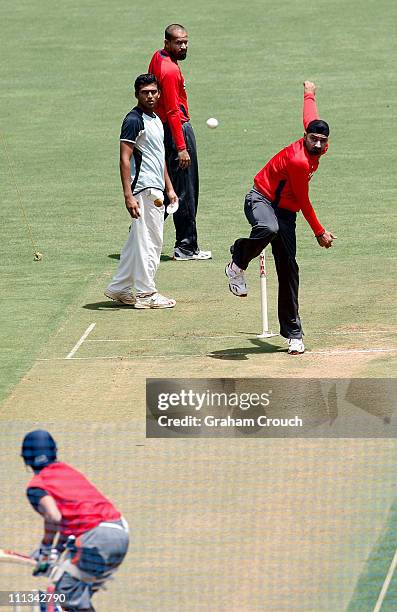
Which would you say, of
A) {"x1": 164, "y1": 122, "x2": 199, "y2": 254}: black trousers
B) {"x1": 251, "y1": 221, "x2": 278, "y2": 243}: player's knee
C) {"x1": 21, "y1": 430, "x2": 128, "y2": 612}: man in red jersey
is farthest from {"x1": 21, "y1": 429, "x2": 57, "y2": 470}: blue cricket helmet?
{"x1": 164, "y1": 122, "x2": 199, "y2": 254}: black trousers

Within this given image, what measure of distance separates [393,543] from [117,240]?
30.5 ft

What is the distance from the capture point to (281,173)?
12.3 metres

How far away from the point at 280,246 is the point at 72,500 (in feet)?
17.4

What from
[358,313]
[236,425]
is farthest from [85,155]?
[236,425]

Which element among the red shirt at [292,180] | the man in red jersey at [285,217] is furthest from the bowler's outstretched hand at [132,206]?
the red shirt at [292,180]

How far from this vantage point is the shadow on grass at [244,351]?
12.7 metres

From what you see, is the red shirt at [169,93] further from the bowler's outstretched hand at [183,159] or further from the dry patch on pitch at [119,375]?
the dry patch on pitch at [119,375]

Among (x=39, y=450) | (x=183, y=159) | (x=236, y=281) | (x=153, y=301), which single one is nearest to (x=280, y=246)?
(x=236, y=281)

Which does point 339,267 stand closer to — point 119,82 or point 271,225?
point 271,225

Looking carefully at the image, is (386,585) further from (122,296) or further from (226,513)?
(122,296)

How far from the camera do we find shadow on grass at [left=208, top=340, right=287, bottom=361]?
1268cm

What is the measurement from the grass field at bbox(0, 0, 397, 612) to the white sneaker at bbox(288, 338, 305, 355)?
8cm

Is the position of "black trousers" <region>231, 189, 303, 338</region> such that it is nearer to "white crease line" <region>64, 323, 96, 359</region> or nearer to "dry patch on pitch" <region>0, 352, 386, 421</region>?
"dry patch on pitch" <region>0, 352, 386, 421</region>

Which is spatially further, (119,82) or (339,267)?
(119,82)
